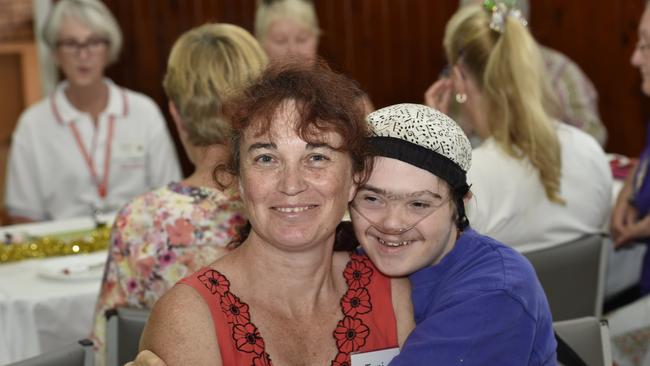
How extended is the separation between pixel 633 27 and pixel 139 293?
4352mm

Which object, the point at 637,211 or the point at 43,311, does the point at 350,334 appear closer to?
the point at 43,311

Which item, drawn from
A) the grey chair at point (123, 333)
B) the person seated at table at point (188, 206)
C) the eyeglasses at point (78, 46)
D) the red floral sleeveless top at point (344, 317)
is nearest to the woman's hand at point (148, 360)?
the red floral sleeveless top at point (344, 317)

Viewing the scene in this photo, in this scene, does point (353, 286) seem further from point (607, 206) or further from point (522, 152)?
point (607, 206)

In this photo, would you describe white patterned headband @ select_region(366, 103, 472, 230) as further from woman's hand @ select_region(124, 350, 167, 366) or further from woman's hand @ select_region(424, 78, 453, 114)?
woman's hand @ select_region(424, 78, 453, 114)

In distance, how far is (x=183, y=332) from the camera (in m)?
1.78

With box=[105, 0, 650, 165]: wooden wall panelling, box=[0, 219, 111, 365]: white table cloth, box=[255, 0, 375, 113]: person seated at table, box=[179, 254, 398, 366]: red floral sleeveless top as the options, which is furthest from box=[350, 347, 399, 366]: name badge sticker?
box=[105, 0, 650, 165]: wooden wall panelling

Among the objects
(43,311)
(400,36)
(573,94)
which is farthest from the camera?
(400,36)

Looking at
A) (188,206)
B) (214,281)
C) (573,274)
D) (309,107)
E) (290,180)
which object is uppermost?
(309,107)

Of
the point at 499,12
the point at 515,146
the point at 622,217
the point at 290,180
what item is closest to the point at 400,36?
the point at 622,217

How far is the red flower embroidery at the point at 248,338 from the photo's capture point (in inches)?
72.3

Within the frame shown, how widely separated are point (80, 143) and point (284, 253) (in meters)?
3.12

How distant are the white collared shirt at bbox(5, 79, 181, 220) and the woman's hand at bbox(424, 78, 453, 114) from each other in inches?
75.1

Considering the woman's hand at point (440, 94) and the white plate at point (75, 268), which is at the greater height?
the woman's hand at point (440, 94)

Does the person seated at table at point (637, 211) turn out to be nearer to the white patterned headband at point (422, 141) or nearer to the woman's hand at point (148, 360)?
the white patterned headband at point (422, 141)
